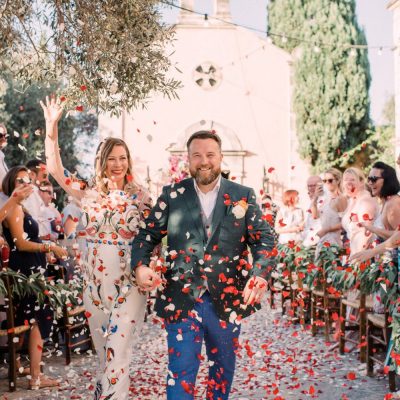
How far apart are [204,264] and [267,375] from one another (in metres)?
2.93

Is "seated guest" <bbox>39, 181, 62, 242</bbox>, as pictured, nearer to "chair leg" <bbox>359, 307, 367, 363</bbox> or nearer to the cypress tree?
"chair leg" <bbox>359, 307, 367, 363</bbox>

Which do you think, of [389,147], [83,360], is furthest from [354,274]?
[389,147]

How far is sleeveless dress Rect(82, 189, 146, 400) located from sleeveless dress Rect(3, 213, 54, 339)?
5.05 feet

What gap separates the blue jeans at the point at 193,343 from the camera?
3.77 m

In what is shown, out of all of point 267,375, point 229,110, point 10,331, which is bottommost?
point 267,375

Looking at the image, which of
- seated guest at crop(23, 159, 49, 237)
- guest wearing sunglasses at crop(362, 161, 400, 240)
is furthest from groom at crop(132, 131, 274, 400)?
seated guest at crop(23, 159, 49, 237)

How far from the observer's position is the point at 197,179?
154 inches

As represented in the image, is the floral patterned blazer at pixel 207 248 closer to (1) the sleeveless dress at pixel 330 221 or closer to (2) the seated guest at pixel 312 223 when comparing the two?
(1) the sleeveless dress at pixel 330 221

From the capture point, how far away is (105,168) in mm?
4566

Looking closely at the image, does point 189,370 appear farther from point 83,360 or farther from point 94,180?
point 83,360

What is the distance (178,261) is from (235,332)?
0.52 metres

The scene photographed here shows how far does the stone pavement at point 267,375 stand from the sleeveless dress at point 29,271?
0.57 meters

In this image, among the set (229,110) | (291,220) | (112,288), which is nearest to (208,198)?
(112,288)

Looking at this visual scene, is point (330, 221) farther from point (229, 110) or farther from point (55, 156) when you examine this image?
point (229, 110)
